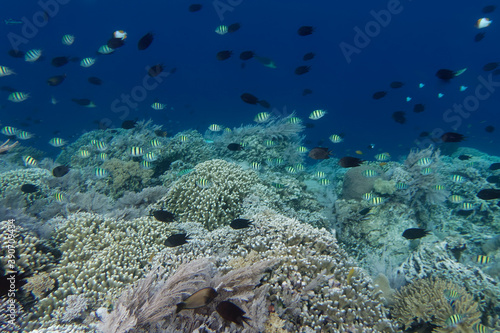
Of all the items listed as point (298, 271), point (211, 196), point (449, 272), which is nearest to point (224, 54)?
A: point (211, 196)

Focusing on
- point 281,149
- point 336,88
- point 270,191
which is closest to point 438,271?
point 270,191

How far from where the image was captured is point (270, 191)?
770cm

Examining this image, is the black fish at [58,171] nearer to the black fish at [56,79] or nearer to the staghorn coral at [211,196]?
the staghorn coral at [211,196]

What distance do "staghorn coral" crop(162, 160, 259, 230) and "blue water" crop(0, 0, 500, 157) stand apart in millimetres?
58602

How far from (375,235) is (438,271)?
2.73m

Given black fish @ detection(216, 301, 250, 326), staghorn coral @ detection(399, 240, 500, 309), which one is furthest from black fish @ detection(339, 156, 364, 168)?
black fish @ detection(216, 301, 250, 326)

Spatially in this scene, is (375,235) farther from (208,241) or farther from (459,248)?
(208,241)

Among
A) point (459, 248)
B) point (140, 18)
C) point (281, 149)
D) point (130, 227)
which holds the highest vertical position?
point (140, 18)

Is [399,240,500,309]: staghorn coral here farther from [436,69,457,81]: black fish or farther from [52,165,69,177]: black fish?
[52,165,69,177]: black fish

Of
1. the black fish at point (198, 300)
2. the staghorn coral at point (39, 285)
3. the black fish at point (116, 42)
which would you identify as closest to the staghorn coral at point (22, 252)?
the staghorn coral at point (39, 285)

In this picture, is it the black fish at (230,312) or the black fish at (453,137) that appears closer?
the black fish at (230,312)

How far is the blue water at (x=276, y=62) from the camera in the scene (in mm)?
69456

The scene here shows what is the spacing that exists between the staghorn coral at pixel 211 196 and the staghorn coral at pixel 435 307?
4049 millimetres

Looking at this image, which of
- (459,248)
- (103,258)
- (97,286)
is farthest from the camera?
(459,248)
